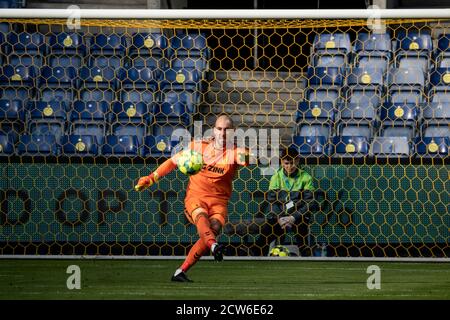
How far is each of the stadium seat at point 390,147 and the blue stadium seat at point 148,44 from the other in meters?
3.04

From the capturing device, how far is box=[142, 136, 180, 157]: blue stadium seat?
1091cm

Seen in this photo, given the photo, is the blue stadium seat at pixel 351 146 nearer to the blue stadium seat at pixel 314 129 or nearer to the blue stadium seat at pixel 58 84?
the blue stadium seat at pixel 314 129

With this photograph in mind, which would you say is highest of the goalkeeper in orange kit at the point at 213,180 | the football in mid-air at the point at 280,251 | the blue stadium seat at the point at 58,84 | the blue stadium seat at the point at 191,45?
the blue stadium seat at the point at 191,45

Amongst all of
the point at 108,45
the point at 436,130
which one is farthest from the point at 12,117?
the point at 436,130

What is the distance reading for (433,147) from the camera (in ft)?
36.3

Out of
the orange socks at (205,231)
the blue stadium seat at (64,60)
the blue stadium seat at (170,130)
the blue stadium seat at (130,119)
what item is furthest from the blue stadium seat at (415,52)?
the orange socks at (205,231)

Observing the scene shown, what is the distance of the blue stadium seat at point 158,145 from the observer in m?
10.9

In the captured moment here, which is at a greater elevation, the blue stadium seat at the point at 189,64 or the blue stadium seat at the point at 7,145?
the blue stadium seat at the point at 189,64

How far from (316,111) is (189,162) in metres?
3.97

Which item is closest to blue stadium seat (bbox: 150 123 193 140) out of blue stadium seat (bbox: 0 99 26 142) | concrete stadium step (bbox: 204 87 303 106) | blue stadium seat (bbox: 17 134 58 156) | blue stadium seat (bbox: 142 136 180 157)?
blue stadium seat (bbox: 142 136 180 157)

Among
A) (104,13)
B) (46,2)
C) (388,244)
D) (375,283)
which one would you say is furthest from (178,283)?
(46,2)

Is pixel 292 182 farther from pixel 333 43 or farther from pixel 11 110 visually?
pixel 11 110

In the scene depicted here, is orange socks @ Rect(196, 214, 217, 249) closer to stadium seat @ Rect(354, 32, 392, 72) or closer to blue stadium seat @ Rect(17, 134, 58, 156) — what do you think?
blue stadium seat @ Rect(17, 134, 58, 156)

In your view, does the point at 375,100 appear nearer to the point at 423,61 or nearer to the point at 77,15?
the point at 423,61
